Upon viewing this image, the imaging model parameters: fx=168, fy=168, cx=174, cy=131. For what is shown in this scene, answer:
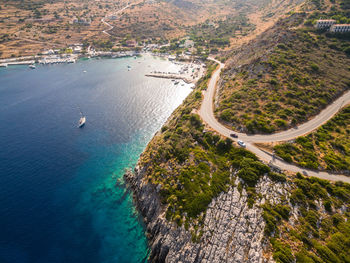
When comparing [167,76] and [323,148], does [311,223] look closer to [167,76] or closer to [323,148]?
[323,148]

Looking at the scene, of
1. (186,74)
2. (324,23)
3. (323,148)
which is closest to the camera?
A: (323,148)

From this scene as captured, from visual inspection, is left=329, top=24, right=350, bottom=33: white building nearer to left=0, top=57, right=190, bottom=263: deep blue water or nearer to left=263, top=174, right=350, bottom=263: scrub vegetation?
left=0, top=57, right=190, bottom=263: deep blue water

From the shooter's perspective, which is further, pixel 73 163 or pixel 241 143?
pixel 73 163

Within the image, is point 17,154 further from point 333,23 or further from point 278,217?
point 333,23

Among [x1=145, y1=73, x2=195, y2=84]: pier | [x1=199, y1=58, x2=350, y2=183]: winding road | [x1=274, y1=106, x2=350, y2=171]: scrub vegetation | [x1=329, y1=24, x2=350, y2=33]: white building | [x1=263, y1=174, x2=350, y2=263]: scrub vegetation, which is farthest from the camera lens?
[x1=145, y1=73, x2=195, y2=84]: pier

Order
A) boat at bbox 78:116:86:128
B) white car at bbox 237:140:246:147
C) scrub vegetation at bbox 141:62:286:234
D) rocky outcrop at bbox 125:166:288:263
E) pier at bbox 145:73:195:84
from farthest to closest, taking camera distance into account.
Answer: pier at bbox 145:73:195:84 → boat at bbox 78:116:86:128 → white car at bbox 237:140:246:147 → scrub vegetation at bbox 141:62:286:234 → rocky outcrop at bbox 125:166:288:263

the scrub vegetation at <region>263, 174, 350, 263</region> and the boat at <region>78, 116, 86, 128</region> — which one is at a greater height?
the scrub vegetation at <region>263, 174, 350, 263</region>

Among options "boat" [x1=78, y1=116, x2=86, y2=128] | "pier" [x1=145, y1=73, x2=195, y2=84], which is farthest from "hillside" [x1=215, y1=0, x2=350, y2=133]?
"boat" [x1=78, y1=116, x2=86, y2=128]

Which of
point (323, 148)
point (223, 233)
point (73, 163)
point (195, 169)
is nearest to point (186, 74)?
point (73, 163)
